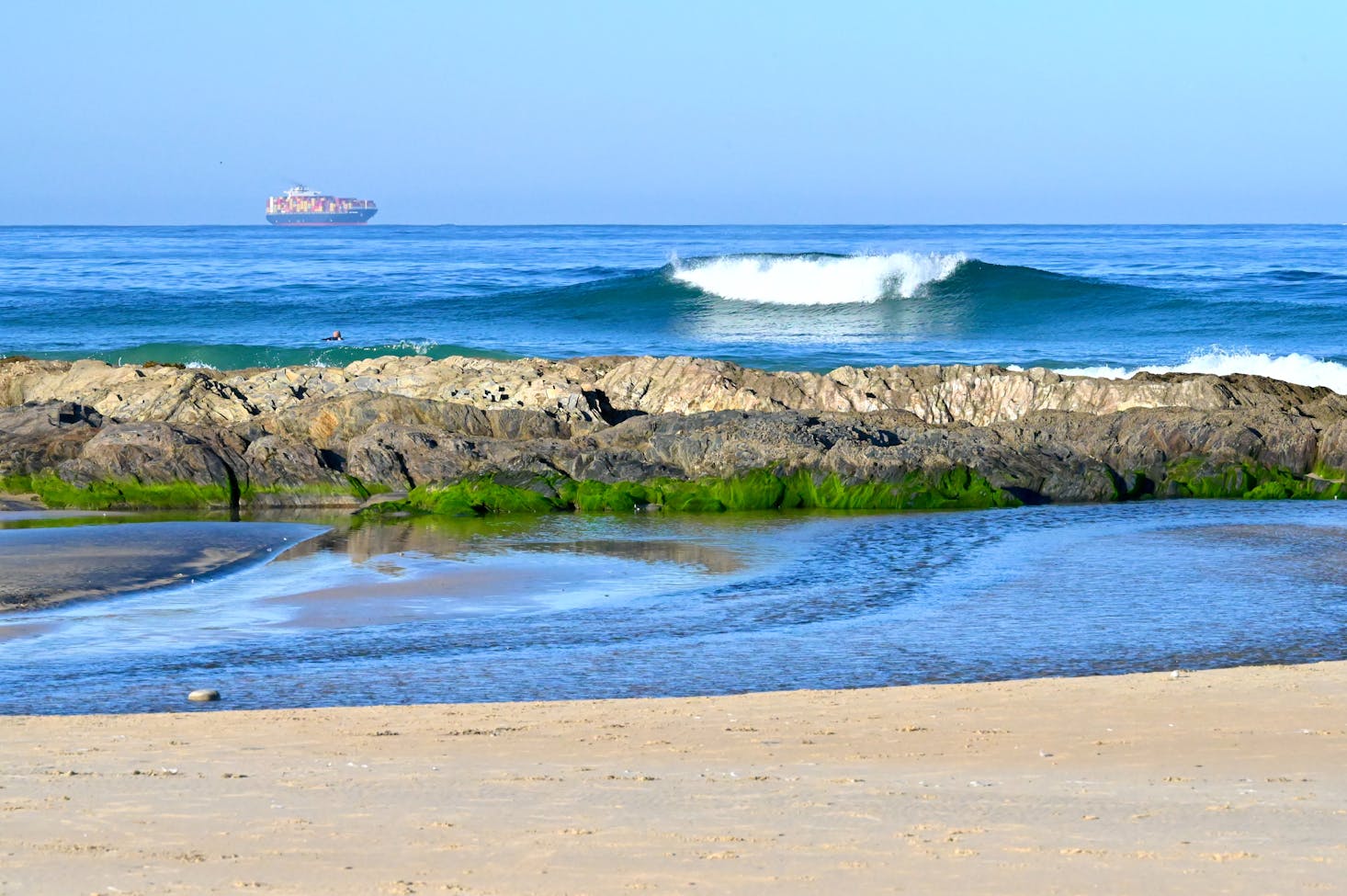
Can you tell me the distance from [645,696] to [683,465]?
23.4ft

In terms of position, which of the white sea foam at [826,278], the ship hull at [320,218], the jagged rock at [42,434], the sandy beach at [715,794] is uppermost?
the ship hull at [320,218]

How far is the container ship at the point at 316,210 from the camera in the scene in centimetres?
14762

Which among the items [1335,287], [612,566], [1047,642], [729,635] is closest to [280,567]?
[612,566]

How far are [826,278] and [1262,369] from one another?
55.0 feet

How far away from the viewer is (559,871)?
12.2ft

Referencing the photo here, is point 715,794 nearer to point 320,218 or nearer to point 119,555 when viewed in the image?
point 119,555

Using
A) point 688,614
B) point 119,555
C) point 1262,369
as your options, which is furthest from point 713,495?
point 1262,369

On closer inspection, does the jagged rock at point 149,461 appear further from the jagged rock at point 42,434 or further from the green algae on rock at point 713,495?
the green algae on rock at point 713,495

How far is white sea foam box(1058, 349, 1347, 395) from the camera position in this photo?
2161 cm

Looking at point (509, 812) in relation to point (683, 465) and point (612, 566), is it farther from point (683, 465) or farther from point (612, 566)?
point (683, 465)

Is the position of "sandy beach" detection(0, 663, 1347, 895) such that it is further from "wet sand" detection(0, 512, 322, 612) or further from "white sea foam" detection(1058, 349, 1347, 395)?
"white sea foam" detection(1058, 349, 1347, 395)

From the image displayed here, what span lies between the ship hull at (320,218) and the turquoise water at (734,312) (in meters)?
101

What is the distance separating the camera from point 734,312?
36.1m

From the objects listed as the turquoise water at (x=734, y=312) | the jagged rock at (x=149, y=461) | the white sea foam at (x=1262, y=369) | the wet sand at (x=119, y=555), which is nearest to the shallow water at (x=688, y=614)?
the wet sand at (x=119, y=555)
